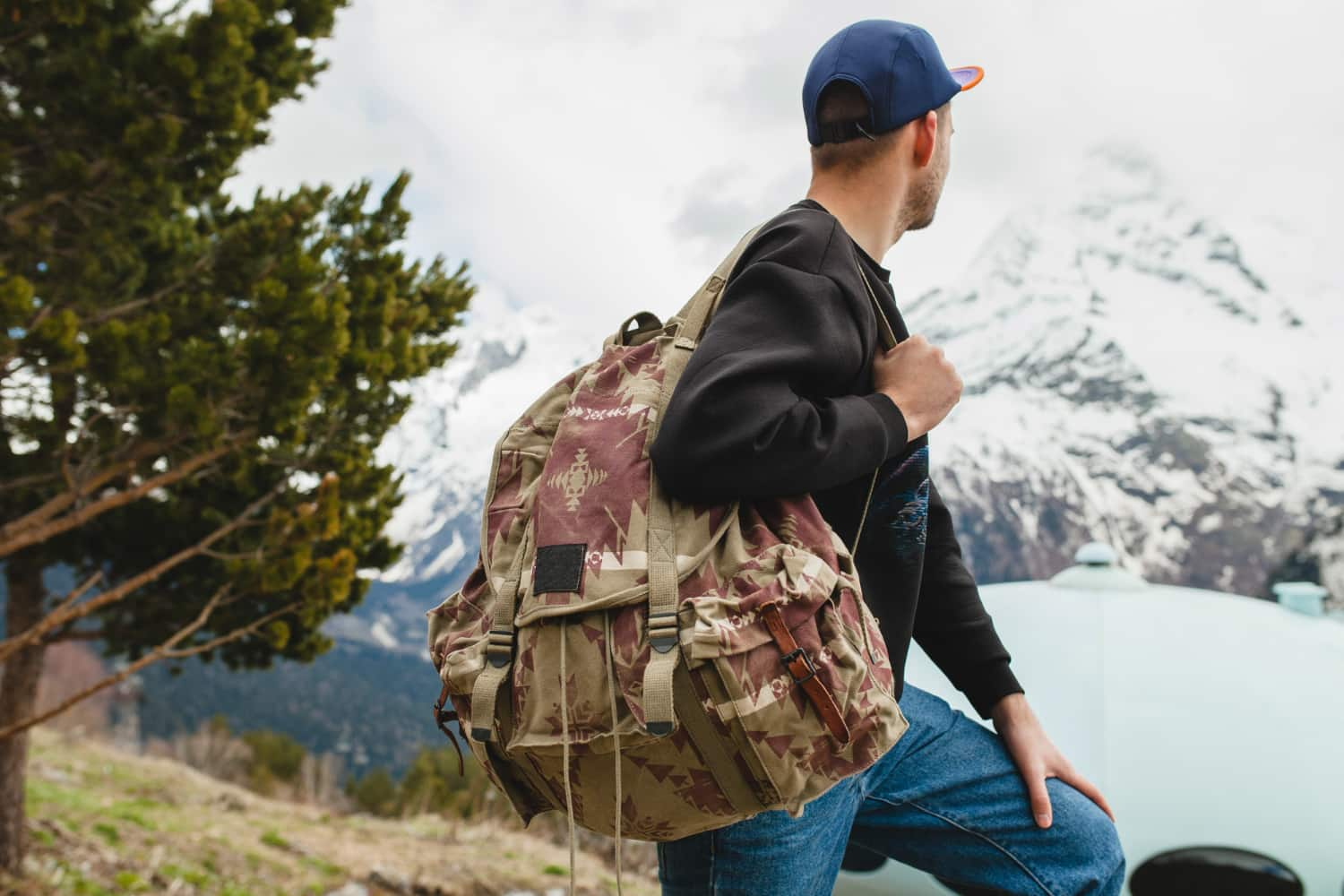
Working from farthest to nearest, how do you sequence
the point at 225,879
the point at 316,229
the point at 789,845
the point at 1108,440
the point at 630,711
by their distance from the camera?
the point at 1108,440, the point at 225,879, the point at 316,229, the point at 789,845, the point at 630,711

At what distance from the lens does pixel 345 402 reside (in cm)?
662

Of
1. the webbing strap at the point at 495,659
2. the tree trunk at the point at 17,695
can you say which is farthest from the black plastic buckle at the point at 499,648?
the tree trunk at the point at 17,695

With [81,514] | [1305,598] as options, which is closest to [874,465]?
[1305,598]

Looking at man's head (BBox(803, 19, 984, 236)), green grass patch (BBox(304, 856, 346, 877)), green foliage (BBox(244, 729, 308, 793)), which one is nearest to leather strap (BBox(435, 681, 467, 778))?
man's head (BBox(803, 19, 984, 236))

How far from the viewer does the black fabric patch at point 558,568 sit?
116 centimetres

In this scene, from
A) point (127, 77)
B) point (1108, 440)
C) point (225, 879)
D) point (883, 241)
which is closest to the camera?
point (883, 241)

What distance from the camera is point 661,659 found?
1.09m

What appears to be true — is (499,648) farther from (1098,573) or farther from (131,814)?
(131,814)

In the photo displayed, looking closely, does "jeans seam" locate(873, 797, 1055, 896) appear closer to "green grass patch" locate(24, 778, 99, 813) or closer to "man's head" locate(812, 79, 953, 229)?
"man's head" locate(812, 79, 953, 229)

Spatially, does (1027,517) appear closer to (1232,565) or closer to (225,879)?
(1232,565)

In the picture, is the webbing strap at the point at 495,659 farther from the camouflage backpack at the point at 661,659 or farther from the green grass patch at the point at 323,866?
the green grass patch at the point at 323,866

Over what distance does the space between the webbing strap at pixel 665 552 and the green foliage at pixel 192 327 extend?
4.13 meters

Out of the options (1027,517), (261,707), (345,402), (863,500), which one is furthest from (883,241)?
(261,707)

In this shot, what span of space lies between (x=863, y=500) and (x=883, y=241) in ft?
1.38
